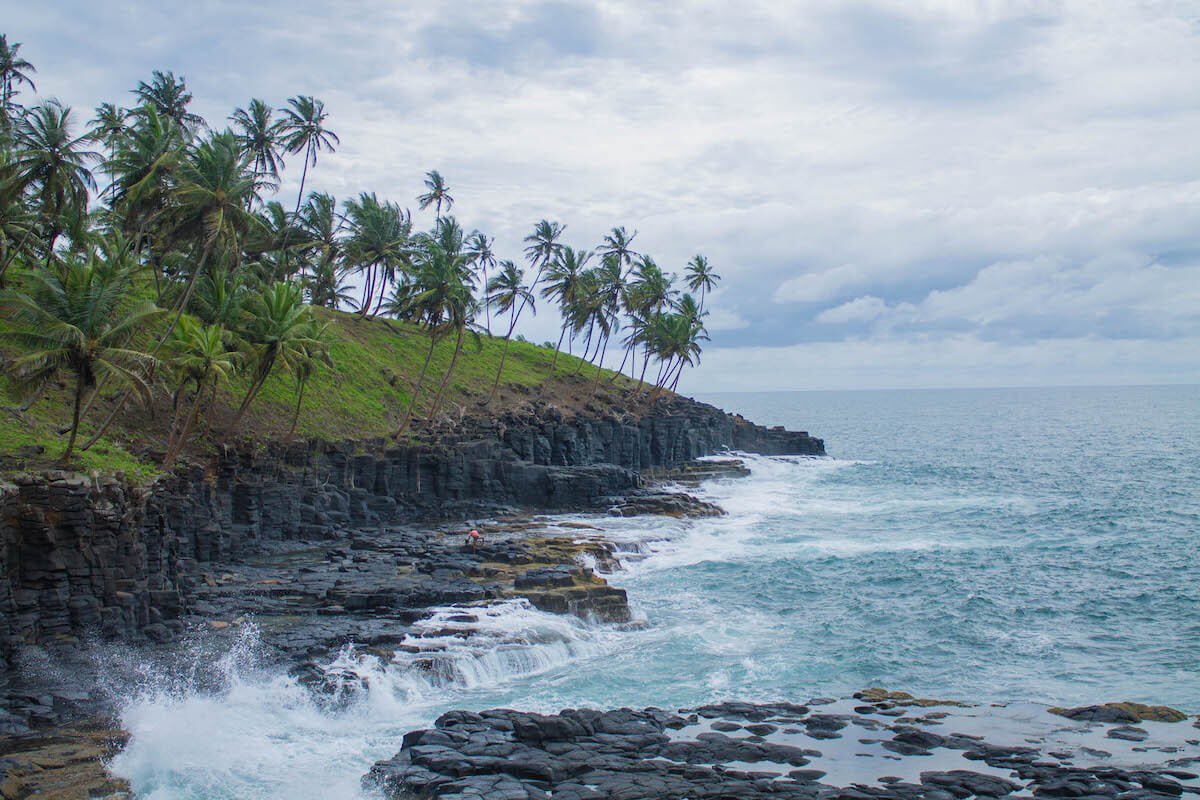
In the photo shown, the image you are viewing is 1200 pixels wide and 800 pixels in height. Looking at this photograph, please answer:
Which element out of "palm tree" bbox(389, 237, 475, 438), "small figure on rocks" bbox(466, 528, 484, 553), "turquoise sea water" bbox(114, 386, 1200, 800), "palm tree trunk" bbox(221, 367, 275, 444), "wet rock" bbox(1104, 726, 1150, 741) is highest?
"palm tree" bbox(389, 237, 475, 438)

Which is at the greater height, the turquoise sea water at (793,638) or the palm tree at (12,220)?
the palm tree at (12,220)

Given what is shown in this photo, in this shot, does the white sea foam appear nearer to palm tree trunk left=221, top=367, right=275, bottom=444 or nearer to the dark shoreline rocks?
the dark shoreline rocks

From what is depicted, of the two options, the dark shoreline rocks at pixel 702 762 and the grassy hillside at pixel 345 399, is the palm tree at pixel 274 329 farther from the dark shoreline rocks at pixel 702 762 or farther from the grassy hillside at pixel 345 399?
the dark shoreline rocks at pixel 702 762

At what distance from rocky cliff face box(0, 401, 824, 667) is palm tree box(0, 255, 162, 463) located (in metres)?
3.43

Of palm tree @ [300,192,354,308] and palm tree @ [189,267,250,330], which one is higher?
palm tree @ [300,192,354,308]

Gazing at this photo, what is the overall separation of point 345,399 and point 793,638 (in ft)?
112

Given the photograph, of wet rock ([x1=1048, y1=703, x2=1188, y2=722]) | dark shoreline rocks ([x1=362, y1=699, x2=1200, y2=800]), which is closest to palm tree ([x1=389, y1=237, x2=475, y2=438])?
dark shoreline rocks ([x1=362, y1=699, x2=1200, y2=800])

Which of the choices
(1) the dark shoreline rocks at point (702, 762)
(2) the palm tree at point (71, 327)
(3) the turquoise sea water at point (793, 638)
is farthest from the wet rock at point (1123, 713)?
(2) the palm tree at point (71, 327)

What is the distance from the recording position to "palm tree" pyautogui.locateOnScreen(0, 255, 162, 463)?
26953 mm

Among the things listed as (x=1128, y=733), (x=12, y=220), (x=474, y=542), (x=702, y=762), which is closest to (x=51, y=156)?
(x=12, y=220)

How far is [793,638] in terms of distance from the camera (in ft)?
106

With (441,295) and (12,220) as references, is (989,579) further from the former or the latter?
(12,220)

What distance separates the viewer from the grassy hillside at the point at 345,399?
32750 millimetres

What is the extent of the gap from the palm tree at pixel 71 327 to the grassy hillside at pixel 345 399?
3.26 meters
